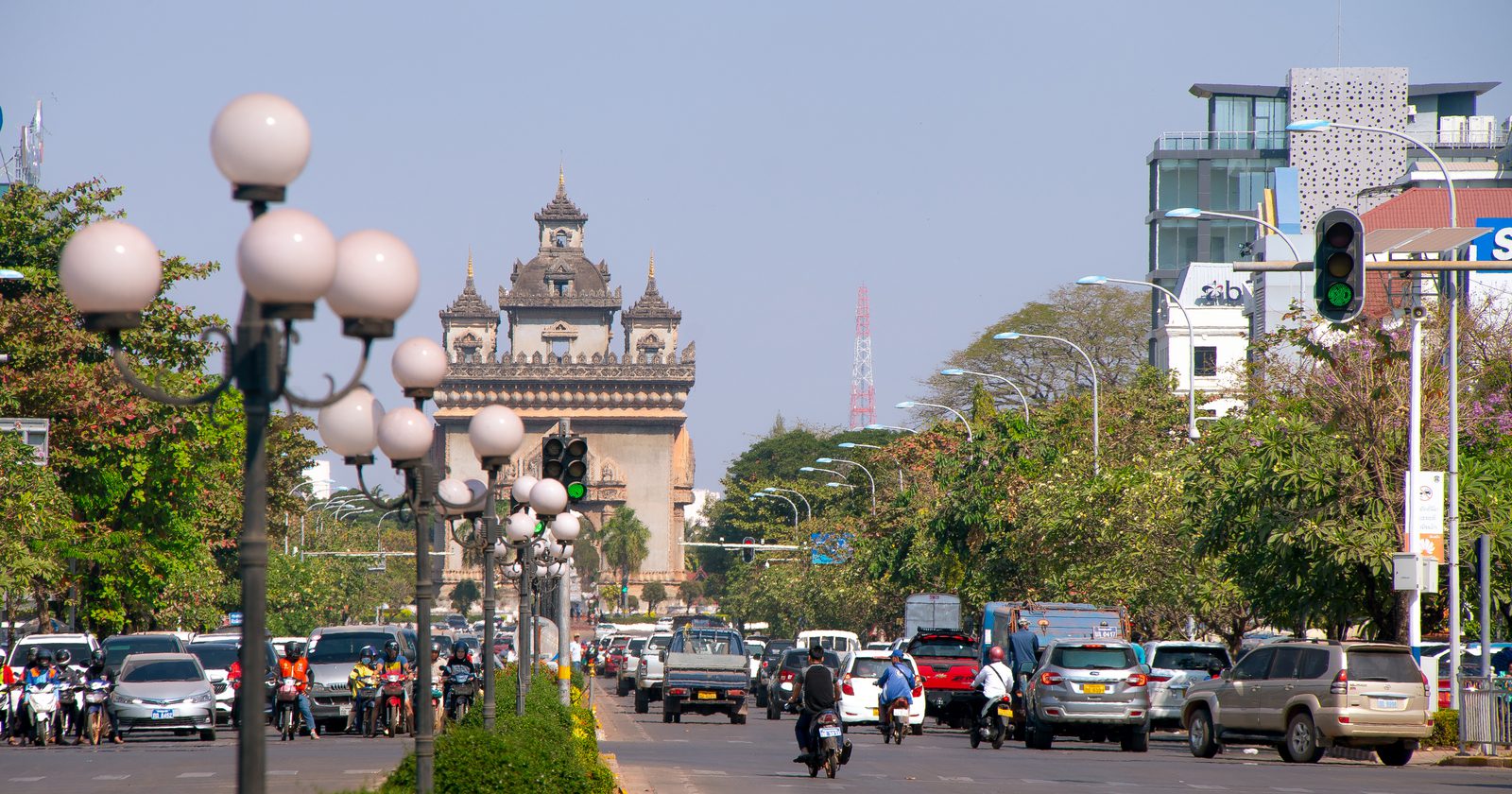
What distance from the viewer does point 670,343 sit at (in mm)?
146500

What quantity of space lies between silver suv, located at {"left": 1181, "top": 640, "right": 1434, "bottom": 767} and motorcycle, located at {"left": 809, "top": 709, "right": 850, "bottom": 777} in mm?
6210

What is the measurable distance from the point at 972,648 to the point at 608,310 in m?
112

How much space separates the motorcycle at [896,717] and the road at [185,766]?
739cm

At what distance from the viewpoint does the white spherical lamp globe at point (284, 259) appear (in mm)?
7074

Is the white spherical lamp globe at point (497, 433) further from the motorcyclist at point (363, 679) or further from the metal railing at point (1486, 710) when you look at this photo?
the motorcyclist at point (363, 679)

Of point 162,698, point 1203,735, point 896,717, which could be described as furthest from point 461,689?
point 1203,735

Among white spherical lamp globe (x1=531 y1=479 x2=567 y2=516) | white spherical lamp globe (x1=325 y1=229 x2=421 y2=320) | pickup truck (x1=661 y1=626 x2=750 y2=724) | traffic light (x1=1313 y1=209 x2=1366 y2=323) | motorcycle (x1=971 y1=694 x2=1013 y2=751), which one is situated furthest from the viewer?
pickup truck (x1=661 y1=626 x2=750 y2=724)

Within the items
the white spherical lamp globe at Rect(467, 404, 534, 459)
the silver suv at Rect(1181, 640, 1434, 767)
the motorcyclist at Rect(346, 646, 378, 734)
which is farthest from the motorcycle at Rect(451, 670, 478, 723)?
the white spherical lamp globe at Rect(467, 404, 534, 459)

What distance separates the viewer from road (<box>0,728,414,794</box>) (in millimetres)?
19328

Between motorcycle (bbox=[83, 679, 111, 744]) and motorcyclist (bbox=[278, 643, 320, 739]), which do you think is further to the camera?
motorcyclist (bbox=[278, 643, 320, 739])

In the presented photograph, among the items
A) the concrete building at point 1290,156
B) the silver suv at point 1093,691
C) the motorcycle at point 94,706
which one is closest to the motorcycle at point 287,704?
the motorcycle at point 94,706

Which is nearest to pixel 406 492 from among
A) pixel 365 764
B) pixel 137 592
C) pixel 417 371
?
pixel 417 371

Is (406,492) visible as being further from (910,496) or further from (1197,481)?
(910,496)

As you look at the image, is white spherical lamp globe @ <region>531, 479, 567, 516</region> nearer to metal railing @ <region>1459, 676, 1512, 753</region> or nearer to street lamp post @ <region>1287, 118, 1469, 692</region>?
street lamp post @ <region>1287, 118, 1469, 692</region>
